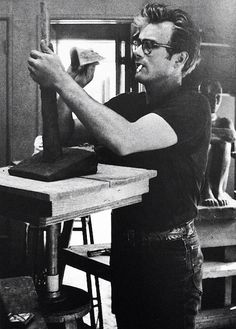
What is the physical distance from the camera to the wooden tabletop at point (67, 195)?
101cm

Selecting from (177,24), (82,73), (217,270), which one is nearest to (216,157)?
(217,270)

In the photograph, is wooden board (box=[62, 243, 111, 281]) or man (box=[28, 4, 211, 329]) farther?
wooden board (box=[62, 243, 111, 281])

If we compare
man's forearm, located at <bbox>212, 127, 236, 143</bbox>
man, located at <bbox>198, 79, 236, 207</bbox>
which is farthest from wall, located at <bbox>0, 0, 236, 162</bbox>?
man's forearm, located at <bbox>212, 127, 236, 143</bbox>

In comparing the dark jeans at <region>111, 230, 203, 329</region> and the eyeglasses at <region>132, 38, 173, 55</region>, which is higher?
the eyeglasses at <region>132, 38, 173, 55</region>

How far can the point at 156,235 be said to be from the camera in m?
1.43

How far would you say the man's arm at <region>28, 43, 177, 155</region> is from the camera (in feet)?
3.73

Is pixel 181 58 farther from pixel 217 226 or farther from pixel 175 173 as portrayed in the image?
pixel 217 226

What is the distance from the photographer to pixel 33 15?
12.8 ft

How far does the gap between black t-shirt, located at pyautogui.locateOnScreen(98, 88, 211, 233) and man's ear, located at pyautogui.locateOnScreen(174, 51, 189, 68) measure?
3.2 inches

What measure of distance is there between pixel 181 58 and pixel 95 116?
44cm

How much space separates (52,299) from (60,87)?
3.33 ft

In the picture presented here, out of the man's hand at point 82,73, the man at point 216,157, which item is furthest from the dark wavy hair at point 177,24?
the man at point 216,157

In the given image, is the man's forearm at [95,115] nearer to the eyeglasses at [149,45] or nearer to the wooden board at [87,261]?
the eyeglasses at [149,45]

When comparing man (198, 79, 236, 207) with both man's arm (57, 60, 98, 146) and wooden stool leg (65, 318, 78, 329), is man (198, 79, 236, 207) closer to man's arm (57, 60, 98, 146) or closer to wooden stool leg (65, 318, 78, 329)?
wooden stool leg (65, 318, 78, 329)
